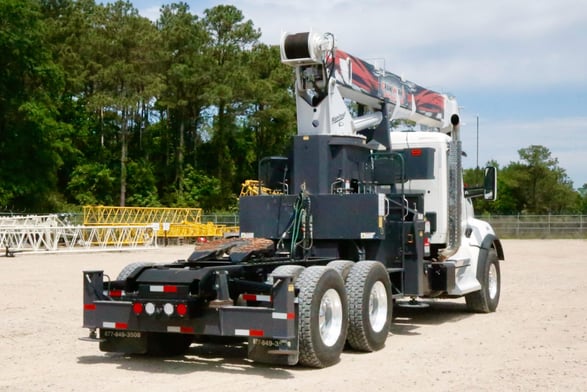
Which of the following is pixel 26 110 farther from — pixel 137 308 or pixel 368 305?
pixel 368 305

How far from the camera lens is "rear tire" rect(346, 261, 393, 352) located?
33.2ft

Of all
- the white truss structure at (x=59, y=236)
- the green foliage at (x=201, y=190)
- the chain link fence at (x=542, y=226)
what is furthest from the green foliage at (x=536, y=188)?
the white truss structure at (x=59, y=236)

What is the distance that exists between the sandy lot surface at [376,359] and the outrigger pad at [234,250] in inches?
48.5

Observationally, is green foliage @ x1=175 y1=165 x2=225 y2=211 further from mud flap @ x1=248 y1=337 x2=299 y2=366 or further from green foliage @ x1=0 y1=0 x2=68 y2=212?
mud flap @ x1=248 y1=337 x2=299 y2=366

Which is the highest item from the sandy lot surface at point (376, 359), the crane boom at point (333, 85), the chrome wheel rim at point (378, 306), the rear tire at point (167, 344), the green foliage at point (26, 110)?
the green foliage at point (26, 110)

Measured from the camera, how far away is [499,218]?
6425cm

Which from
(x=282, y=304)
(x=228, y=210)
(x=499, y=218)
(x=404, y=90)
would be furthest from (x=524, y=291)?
(x=228, y=210)

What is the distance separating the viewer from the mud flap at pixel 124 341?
32.5 ft

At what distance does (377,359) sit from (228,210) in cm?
6141

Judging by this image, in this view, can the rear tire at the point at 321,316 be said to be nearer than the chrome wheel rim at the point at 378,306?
Yes

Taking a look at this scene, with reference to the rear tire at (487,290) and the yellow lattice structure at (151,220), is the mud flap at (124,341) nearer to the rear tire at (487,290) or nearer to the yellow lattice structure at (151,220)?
the rear tire at (487,290)

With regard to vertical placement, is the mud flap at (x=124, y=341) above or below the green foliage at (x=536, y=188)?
below

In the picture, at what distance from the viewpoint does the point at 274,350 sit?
8.83 m

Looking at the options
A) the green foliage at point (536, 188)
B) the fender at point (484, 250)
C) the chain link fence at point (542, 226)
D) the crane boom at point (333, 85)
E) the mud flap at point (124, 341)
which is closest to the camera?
the mud flap at point (124, 341)
